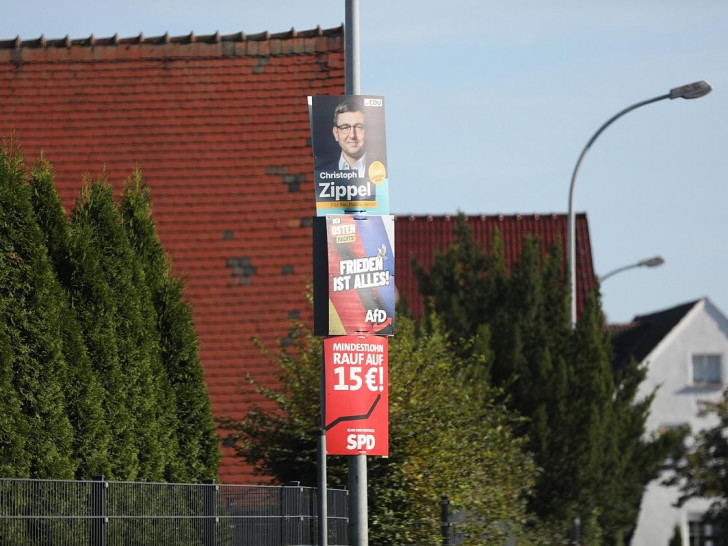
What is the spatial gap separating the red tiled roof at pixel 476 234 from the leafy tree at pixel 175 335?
2906cm

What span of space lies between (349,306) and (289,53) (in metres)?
12.7

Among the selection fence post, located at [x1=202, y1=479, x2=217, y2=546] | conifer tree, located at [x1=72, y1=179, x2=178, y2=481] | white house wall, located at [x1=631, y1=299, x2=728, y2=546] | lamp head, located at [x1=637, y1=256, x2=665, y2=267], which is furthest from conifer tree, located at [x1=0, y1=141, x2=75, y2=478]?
white house wall, located at [x1=631, y1=299, x2=728, y2=546]

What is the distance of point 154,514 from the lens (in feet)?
36.4

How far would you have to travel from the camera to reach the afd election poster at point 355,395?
12570 mm

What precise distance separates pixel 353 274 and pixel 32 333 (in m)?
3.06

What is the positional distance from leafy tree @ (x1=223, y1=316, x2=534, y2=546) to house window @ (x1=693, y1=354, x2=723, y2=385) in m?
38.5

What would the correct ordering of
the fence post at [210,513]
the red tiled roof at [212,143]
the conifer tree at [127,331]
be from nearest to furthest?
the fence post at [210,513], the conifer tree at [127,331], the red tiled roof at [212,143]

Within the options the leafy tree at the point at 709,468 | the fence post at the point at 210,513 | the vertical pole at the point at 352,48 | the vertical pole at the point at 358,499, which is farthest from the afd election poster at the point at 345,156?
the leafy tree at the point at 709,468

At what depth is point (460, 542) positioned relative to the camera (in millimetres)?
17516

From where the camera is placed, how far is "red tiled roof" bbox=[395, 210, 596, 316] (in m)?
46.2

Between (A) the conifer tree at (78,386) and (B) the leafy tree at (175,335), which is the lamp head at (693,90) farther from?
(A) the conifer tree at (78,386)

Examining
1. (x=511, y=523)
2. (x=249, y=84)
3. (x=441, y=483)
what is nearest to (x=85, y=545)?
(x=441, y=483)

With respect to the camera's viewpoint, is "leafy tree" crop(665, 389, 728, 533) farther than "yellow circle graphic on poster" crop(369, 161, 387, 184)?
Yes

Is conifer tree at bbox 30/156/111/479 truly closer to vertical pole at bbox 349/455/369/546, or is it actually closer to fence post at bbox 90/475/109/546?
vertical pole at bbox 349/455/369/546
